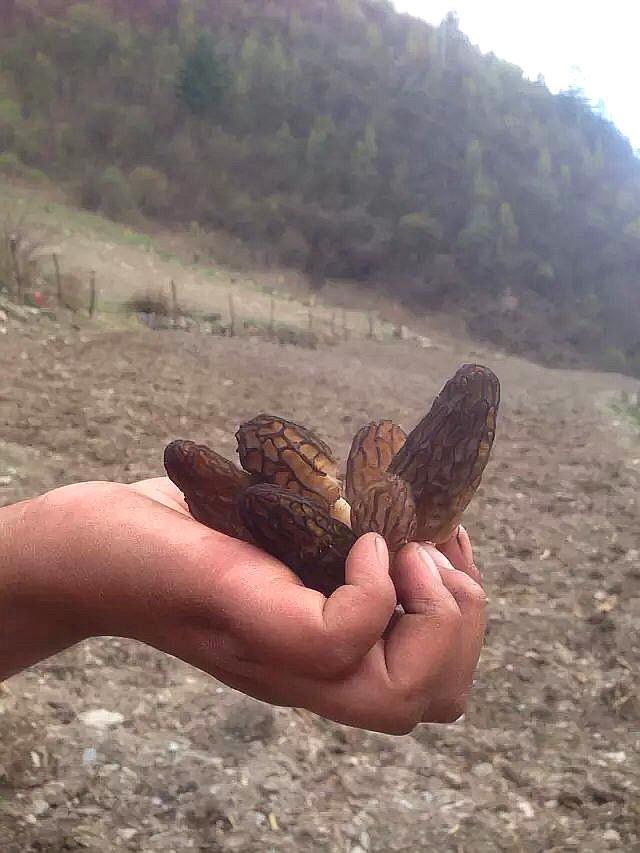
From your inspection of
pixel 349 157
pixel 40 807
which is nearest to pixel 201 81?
pixel 349 157

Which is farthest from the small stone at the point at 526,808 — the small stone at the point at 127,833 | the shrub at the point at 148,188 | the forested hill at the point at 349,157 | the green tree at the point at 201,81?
the green tree at the point at 201,81

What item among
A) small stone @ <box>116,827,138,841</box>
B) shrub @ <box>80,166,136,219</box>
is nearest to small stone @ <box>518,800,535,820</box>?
small stone @ <box>116,827,138,841</box>

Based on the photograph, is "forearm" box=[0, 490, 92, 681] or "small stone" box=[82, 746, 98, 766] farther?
"small stone" box=[82, 746, 98, 766]

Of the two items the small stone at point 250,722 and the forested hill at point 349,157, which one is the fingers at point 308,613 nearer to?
the small stone at point 250,722

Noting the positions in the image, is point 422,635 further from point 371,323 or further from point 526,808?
point 371,323

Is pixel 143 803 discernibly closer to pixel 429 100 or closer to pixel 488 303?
pixel 488 303

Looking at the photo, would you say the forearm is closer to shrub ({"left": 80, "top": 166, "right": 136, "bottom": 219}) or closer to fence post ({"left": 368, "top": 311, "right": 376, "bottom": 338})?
fence post ({"left": 368, "top": 311, "right": 376, "bottom": 338})

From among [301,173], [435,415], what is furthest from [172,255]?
[435,415]
